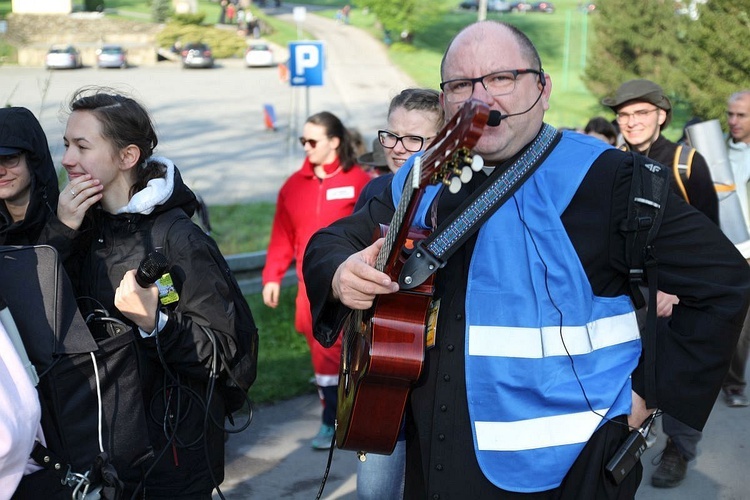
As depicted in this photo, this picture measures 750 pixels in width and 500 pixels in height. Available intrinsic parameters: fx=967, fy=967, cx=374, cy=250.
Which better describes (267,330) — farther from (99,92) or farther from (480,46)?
(480,46)

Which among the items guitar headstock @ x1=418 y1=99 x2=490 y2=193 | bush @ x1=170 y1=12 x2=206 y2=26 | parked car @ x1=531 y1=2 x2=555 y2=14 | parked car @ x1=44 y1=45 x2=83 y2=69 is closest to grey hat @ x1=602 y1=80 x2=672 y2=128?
guitar headstock @ x1=418 y1=99 x2=490 y2=193

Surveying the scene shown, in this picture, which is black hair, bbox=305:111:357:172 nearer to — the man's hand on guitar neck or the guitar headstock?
the man's hand on guitar neck

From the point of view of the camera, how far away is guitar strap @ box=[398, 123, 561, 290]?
265cm

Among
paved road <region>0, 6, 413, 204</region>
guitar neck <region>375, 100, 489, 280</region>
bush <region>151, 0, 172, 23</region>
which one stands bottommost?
paved road <region>0, 6, 413, 204</region>

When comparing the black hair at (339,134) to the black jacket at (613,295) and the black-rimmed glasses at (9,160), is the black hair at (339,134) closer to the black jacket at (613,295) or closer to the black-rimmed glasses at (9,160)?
the black-rimmed glasses at (9,160)

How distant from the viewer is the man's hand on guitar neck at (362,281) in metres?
2.59

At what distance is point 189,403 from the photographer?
3547 mm

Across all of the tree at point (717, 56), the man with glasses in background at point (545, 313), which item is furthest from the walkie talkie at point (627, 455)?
the tree at point (717, 56)

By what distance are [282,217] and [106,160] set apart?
3.03 m

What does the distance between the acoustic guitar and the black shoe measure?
3278 mm

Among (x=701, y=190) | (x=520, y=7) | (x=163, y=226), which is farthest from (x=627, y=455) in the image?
(x=520, y=7)

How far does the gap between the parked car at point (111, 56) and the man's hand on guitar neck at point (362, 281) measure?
38280 millimetres

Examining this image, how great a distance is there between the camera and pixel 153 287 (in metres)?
3.33

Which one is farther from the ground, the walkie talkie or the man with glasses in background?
the man with glasses in background
